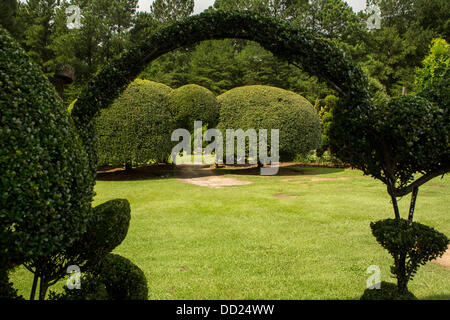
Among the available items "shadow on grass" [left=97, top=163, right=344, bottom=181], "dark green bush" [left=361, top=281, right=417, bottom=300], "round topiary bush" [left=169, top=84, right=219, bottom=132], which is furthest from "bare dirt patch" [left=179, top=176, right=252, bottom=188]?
"dark green bush" [left=361, top=281, right=417, bottom=300]

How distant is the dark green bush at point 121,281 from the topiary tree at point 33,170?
827mm

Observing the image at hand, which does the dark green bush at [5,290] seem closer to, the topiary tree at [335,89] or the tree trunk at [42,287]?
the tree trunk at [42,287]

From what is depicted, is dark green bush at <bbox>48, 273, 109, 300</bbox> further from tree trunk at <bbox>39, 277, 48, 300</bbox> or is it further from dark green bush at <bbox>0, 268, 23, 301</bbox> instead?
dark green bush at <bbox>0, 268, 23, 301</bbox>

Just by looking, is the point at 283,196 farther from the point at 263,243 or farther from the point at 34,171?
the point at 34,171

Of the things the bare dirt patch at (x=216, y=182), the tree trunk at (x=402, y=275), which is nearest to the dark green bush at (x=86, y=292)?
the tree trunk at (x=402, y=275)

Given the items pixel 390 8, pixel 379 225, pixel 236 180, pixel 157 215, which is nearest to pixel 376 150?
pixel 379 225

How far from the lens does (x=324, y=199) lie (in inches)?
349

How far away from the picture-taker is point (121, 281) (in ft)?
8.94

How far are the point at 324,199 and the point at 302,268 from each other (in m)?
4.87

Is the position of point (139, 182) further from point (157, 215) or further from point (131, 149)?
point (157, 215)

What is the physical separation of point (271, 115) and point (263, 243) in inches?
393

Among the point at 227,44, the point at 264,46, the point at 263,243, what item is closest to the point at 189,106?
the point at 263,243

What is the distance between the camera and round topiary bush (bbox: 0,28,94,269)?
1.70 m

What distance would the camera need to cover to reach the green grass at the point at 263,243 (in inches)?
152
